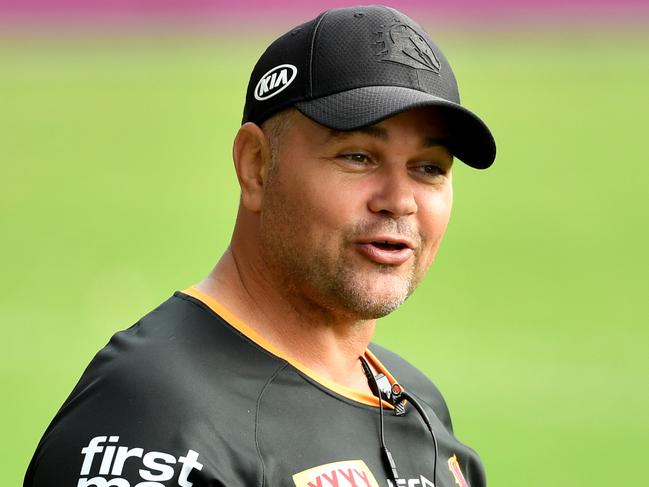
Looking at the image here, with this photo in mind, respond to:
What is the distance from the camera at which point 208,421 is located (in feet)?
7.66

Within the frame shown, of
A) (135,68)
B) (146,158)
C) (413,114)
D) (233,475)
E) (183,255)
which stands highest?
(135,68)

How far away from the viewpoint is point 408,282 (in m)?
2.58

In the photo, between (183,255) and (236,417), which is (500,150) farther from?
(236,417)

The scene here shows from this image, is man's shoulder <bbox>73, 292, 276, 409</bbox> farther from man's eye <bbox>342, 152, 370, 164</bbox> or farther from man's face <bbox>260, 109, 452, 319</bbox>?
man's eye <bbox>342, 152, 370, 164</bbox>

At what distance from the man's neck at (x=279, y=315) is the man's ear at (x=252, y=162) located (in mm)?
124

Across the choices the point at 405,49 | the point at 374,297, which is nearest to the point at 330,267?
the point at 374,297

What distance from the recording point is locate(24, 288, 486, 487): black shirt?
228 cm

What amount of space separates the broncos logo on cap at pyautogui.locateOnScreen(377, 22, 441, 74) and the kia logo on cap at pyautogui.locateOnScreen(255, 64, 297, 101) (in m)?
0.17

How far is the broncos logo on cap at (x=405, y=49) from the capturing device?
8.28 ft

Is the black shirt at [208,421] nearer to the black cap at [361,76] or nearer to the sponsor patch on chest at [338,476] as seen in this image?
the sponsor patch on chest at [338,476]

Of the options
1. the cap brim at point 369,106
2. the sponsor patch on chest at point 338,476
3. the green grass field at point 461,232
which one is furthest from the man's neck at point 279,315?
the green grass field at point 461,232

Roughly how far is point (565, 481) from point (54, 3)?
37.6 ft

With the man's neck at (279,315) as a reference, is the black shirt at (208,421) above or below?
below

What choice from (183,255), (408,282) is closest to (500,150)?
(183,255)
